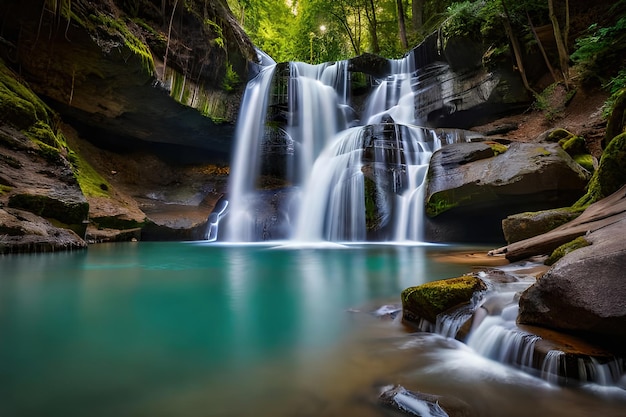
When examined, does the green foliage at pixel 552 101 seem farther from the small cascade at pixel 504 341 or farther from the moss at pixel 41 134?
the moss at pixel 41 134

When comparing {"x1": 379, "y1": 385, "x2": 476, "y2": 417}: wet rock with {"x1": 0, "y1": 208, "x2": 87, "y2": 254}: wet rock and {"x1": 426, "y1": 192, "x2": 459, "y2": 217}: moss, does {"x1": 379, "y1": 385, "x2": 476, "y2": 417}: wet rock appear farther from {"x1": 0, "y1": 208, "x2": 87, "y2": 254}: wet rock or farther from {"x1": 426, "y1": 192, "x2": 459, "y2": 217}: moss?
{"x1": 426, "y1": 192, "x2": 459, "y2": 217}: moss

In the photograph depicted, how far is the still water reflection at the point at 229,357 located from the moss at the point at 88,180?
23.9 ft

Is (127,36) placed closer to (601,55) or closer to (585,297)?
(585,297)

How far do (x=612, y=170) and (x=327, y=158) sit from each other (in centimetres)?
943

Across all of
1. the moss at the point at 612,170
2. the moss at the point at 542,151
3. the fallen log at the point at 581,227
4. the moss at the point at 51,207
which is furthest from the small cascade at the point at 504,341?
the moss at the point at 51,207

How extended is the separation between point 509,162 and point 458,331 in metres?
7.43

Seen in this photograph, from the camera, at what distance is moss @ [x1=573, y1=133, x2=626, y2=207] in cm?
433

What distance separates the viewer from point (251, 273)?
5422 millimetres

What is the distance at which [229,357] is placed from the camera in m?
2.14

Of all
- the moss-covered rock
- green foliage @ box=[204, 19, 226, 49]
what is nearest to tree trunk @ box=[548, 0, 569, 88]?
the moss-covered rock

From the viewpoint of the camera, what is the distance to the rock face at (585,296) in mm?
1731

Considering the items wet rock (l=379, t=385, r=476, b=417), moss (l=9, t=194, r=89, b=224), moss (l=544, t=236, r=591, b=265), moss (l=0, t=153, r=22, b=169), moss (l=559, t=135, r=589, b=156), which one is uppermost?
moss (l=559, t=135, r=589, b=156)

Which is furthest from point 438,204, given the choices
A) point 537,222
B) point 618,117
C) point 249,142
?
point 249,142

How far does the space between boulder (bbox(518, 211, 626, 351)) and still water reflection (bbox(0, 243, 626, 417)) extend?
31 cm
